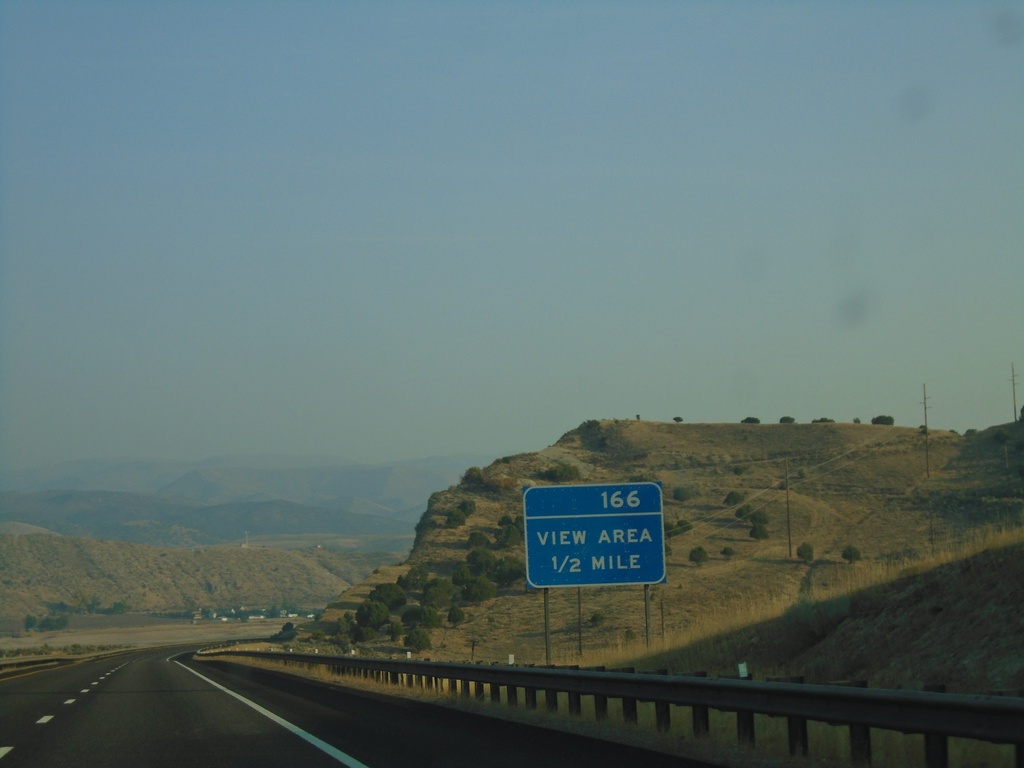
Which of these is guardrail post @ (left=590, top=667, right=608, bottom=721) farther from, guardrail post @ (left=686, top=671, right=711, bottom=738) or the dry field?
the dry field

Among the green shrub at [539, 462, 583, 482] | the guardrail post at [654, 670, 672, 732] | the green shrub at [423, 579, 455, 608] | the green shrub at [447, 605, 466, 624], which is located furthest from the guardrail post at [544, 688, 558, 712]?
the green shrub at [539, 462, 583, 482]

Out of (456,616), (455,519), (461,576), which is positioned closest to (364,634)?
(456,616)

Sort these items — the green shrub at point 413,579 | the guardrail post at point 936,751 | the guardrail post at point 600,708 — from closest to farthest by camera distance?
the guardrail post at point 936,751, the guardrail post at point 600,708, the green shrub at point 413,579

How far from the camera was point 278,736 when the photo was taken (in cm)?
1448

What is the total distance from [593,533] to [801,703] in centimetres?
1266

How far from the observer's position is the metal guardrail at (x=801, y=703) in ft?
25.5

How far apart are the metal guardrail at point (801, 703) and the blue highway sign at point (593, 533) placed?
15.3 feet

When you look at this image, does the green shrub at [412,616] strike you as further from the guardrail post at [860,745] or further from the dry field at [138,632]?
the guardrail post at [860,745]

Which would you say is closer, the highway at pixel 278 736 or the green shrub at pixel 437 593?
the highway at pixel 278 736

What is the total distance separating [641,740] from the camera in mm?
12461

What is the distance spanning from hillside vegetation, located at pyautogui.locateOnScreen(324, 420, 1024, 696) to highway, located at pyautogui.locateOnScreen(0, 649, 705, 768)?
30.3 feet

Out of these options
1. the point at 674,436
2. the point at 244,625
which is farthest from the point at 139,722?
the point at 244,625

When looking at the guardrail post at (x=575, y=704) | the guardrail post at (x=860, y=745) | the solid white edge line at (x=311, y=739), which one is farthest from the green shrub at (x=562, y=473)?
the guardrail post at (x=860, y=745)

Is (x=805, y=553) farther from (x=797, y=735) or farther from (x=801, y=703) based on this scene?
(x=801, y=703)
